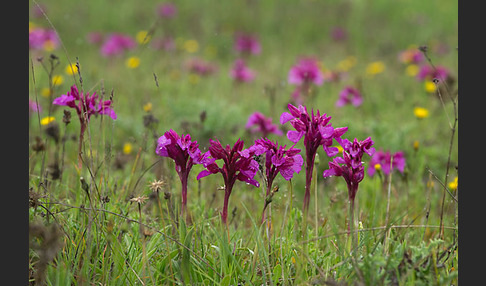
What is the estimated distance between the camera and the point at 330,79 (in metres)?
6.65

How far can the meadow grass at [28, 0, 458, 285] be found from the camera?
7.13ft

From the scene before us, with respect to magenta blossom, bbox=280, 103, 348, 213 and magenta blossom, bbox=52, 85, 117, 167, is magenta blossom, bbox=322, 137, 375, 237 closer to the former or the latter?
magenta blossom, bbox=280, 103, 348, 213

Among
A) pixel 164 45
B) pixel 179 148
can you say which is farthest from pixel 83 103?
pixel 164 45

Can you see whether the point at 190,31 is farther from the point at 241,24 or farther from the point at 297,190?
the point at 297,190

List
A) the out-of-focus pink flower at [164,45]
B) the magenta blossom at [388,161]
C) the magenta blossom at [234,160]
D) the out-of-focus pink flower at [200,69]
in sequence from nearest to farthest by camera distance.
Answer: the magenta blossom at [234,160] → the magenta blossom at [388,161] → the out-of-focus pink flower at [200,69] → the out-of-focus pink flower at [164,45]

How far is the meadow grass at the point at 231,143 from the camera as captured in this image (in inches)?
85.6

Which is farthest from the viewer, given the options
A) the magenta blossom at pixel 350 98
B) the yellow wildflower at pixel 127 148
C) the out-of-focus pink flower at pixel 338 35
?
the out-of-focus pink flower at pixel 338 35

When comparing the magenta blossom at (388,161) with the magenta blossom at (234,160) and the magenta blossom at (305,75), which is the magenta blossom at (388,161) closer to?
the magenta blossom at (305,75)

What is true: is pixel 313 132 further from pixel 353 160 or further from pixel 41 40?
pixel 41 40

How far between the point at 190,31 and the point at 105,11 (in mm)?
2112

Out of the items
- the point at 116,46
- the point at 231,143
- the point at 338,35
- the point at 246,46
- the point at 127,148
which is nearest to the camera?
the point at 127,148

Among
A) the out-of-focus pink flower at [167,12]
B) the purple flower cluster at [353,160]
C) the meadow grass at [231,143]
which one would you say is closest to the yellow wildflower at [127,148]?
the meadow grass at [231,143]

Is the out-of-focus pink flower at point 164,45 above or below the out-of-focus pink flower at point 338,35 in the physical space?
below

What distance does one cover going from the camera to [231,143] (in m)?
4.82
